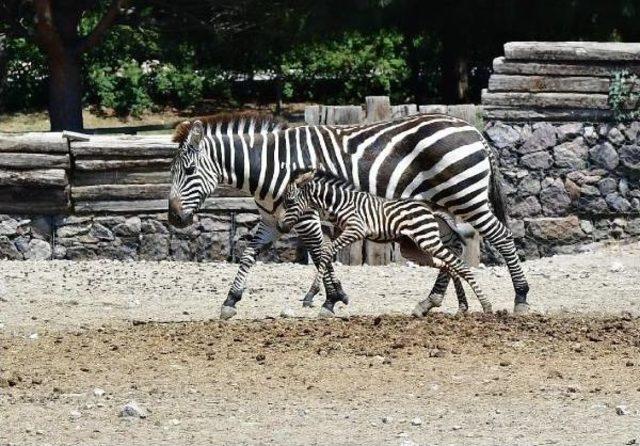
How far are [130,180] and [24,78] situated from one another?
1517cm

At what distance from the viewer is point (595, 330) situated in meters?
11.2

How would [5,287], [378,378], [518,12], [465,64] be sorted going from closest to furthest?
[378,378] → [5,287] → [518,12] → [465,64]

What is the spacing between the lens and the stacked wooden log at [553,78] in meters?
15.9

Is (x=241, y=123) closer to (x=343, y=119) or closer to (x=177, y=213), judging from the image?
(x=177, y=213)

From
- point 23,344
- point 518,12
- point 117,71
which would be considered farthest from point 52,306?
point 117,71

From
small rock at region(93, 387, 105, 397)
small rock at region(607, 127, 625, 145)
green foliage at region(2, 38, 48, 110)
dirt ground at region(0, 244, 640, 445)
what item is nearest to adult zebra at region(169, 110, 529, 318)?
dirt ground at region(0, 244, 640, 445)

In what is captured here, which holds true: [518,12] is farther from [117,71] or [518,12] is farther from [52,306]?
[52,306]

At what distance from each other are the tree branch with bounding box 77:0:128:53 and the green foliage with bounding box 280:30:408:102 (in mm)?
5280

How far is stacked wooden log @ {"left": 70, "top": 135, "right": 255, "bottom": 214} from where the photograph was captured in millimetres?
15992

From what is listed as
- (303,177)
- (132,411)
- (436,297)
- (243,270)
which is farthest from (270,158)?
Result: (132,411)

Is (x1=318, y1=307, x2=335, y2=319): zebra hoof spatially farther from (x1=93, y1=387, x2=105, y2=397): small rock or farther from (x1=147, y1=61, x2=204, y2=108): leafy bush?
(x1=147, y1=61, x2=204, y2=108): leafy bush

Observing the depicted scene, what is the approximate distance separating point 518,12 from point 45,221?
10780 mm

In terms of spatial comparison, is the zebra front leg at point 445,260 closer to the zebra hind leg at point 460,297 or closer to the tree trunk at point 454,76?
the zebra hind leg at point 460,297

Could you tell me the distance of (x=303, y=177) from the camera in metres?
12.4
